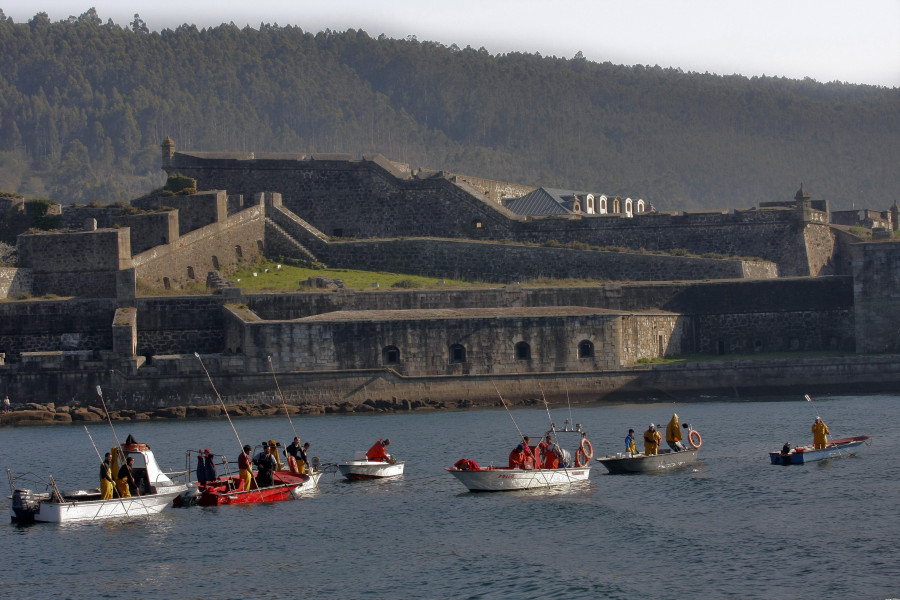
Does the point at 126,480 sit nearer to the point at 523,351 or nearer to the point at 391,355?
the point at 391,355

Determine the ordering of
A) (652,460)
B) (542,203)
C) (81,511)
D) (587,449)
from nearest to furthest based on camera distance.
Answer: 1. (81,511)
2. (587,449)
3. (652,460)
4. (542,203)

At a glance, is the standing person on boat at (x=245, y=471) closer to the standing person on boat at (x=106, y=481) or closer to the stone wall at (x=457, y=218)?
the standing person on boat at (x=106, y=481)

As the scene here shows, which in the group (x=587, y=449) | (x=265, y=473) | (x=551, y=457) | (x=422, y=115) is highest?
(x=422, y=115)

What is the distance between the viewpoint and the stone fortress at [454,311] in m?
51.4

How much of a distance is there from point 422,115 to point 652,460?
129867mm

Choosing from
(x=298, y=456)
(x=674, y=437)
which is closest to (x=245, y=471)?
(x=298, y=456)

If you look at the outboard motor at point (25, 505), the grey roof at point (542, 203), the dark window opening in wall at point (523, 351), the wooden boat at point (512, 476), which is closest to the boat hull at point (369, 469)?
the wooden boat at point (512, 476)

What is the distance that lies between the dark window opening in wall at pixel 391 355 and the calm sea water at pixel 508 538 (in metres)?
8.94

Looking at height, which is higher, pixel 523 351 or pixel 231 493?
pixel 523 351

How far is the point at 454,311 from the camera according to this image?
53500 mm

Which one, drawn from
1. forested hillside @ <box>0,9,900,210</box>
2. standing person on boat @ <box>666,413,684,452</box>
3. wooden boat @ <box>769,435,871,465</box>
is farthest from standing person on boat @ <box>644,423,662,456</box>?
forested hillside @ <box>0,9,900,210</box>

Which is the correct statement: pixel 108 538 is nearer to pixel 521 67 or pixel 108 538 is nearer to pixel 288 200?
pixel 288 200

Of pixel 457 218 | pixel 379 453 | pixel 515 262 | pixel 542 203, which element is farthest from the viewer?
pixel 542 203

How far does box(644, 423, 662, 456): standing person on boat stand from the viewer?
124 ft
